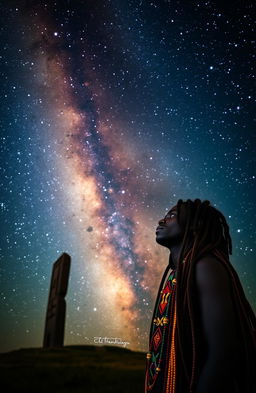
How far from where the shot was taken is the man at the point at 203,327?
4.25 ft

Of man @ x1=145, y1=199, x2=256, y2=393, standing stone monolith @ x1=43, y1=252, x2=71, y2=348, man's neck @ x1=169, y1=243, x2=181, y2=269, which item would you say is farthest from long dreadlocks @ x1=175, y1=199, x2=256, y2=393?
standing stone monolith @ x1=43, y1=252, x2=71, y2=348

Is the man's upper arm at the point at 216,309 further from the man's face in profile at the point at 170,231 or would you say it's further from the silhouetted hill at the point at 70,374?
the silhouetted hill at the point at 70,374

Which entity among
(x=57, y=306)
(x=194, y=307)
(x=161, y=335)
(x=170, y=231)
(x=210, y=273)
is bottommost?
(x=161, y=335)

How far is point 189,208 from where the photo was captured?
6.72ft

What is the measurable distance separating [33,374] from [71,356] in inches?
74.7

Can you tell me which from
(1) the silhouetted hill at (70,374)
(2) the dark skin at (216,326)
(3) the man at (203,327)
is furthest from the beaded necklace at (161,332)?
(1) the silhouetted hill at (70,374)

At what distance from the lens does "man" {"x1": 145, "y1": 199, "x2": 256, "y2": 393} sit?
1.30 metres

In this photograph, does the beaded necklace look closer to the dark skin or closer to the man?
the man

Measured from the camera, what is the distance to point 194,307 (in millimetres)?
1492

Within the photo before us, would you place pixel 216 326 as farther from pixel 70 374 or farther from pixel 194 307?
pixel 70 374

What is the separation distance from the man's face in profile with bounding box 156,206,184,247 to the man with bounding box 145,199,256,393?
3.5 inches

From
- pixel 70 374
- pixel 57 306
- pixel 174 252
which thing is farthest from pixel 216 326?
pixel 57 306

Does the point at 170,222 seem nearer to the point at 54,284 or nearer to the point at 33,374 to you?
the point at 33,374

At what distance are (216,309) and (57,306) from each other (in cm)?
903
